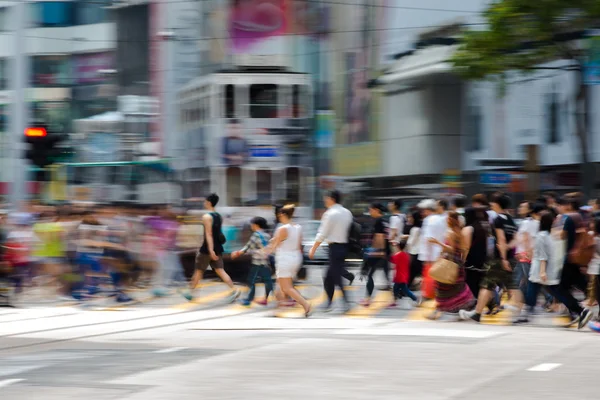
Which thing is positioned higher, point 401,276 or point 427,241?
point 427,241

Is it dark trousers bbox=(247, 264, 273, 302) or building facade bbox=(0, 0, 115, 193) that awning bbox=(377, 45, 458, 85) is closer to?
dark trousers bbox=(247, 264, 273, 302)

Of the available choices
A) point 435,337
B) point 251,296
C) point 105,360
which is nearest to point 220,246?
point 251,296

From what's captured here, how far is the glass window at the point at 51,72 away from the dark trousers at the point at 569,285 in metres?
56.2

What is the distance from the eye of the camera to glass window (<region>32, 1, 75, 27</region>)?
65.6 meters

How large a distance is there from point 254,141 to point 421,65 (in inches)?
226

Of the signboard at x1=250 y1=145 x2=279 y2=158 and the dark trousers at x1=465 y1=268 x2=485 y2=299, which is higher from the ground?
the signboard at x1=250 y1=145 x2=279 y2=158

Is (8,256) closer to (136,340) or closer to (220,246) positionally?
(220,246)

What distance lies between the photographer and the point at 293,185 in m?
36.4

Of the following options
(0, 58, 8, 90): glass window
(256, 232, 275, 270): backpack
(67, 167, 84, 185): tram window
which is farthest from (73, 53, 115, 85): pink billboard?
(256, 232, 275, 270): backpack

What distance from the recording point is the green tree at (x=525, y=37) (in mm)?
21719

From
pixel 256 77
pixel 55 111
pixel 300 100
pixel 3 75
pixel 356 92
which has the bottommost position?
pixel 55 111

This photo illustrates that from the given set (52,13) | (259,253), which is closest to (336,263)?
(259,253)

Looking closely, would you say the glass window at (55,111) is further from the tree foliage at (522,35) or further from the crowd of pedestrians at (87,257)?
the crowd of pedestrians at (87,257)

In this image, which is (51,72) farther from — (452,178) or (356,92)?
(452,178)
